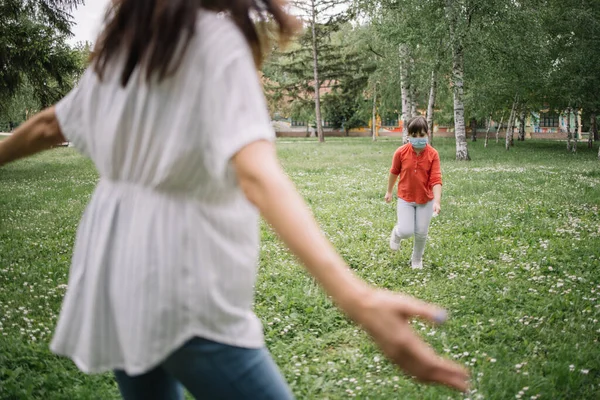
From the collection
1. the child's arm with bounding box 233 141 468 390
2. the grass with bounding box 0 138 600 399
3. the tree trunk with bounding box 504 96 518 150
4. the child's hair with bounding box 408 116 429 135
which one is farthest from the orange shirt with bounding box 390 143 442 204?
the tree trunk with bounding box 504 96 518 150

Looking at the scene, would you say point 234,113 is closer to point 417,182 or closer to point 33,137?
point 33,137

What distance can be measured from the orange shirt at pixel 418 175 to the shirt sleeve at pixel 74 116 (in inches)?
207

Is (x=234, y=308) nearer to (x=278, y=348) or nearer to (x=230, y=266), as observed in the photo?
(x=230, y=266)

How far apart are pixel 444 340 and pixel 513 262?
2.90 m

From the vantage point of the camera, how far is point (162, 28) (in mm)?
1155

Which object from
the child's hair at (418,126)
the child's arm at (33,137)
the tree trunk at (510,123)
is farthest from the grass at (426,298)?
the tree trunk at (510,123)

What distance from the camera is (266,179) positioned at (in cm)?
103

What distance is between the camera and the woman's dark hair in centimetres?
115

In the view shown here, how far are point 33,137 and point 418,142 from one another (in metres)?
5.38

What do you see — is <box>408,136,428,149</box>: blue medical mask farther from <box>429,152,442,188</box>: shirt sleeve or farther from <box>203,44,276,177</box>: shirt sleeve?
<box>203,44,276,177</box>: shirt sleeve

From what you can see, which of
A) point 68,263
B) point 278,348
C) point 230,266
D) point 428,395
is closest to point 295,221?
point 230,266

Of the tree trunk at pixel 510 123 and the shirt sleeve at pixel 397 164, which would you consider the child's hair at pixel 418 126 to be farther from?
the tree trunk at pixel 510 123

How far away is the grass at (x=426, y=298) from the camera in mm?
3920

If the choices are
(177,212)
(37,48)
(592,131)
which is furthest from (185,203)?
(592,131)
